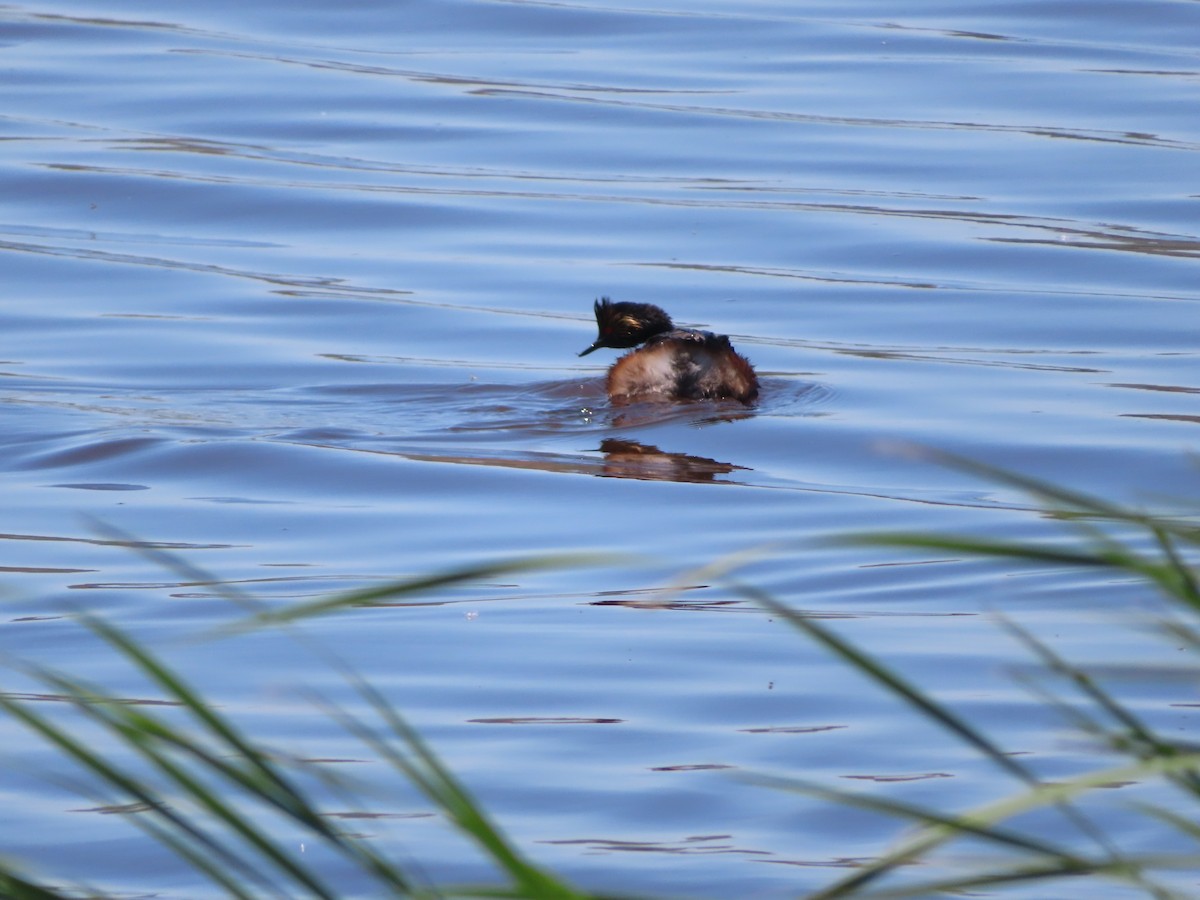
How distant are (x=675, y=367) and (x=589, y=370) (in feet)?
4.00

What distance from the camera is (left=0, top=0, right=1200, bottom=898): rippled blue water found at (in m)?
4.78

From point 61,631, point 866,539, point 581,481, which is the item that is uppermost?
point 581,481

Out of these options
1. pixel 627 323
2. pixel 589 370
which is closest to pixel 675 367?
pixel 627 323

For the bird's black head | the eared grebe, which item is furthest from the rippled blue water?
the bird's black head

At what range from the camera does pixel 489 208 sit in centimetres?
1479

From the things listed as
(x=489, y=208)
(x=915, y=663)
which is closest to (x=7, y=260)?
(x=489, y=208)

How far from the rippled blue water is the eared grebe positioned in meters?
0.15

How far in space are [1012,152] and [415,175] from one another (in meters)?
4.76

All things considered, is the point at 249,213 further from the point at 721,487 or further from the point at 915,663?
the point at 915,663

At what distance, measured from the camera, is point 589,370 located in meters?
10.5

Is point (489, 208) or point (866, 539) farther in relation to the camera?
point (489, 208)

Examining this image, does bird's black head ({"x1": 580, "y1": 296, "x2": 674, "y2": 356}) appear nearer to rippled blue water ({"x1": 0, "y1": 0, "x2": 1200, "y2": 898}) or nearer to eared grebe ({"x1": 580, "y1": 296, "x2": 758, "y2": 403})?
eared grebe ({"x1": 580, "y1": 296, "x2": 758, "y2": 403})

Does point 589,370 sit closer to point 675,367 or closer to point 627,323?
point 627,323

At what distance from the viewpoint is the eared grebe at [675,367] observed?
918 cm
